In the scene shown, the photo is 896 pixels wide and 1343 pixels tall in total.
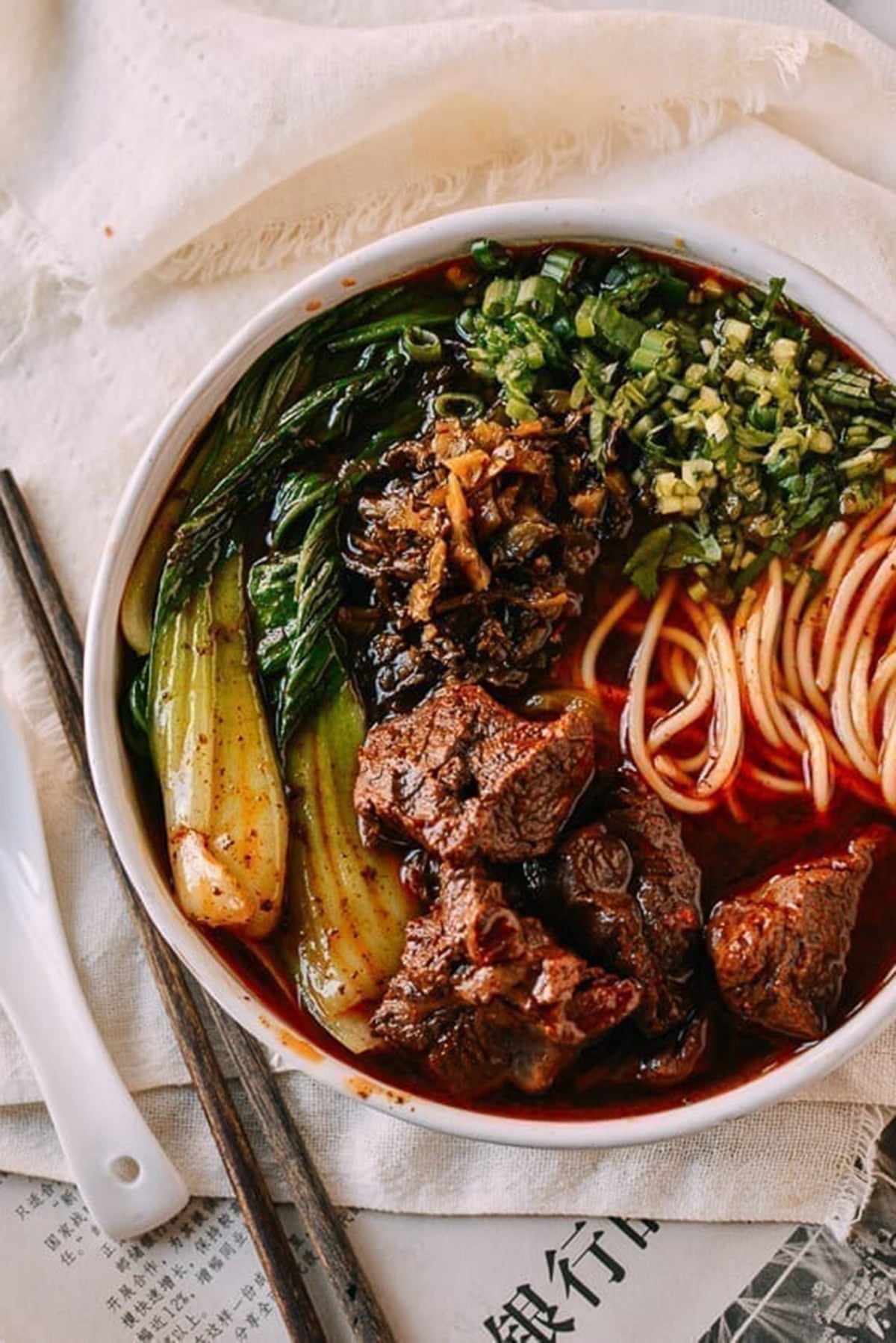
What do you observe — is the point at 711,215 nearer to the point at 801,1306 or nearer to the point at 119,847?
the point at 119,847

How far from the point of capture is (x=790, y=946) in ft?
11.1

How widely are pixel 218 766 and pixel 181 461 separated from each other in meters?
0.76

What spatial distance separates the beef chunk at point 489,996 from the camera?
3.23 metres

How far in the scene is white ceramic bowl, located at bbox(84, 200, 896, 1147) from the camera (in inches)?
133

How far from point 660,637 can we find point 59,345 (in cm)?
193

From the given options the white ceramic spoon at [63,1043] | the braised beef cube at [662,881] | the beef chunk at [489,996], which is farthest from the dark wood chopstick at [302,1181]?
the braised beef cube at [662,881]

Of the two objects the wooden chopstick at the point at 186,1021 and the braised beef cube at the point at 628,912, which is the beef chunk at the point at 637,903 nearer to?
the braised beef cube at the point at 628,912

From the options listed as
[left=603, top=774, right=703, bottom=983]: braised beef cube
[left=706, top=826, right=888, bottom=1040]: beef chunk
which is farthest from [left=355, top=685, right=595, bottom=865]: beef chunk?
[left=706, top=826, right=888, bottom=1040]: beef chunk

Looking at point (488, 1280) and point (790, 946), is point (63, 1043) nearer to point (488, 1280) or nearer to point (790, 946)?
point (488, 1280)

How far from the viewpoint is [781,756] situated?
381 centimetres

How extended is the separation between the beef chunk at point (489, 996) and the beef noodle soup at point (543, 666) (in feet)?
0.04

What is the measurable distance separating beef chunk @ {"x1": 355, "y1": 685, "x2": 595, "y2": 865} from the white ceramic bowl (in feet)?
1.72

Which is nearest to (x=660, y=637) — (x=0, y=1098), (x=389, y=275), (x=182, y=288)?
(x=389, y=275)

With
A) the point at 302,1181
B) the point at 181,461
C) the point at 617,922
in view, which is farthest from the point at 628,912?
the point at 181,461
